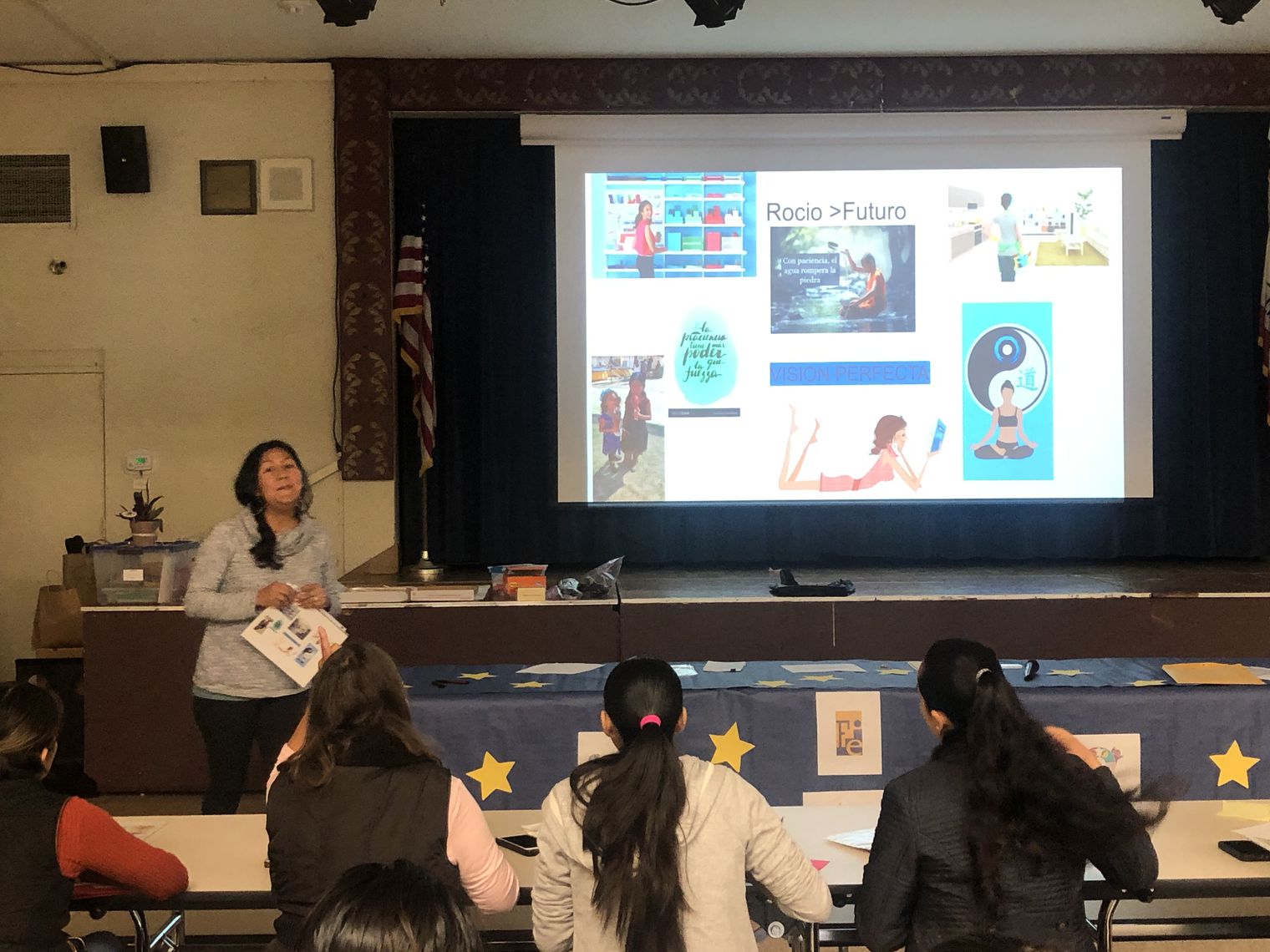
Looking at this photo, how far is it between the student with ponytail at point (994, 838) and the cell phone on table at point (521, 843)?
0.68m

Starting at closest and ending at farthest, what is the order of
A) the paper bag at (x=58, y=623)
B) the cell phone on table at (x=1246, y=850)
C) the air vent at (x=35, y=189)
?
the cell phone on table at (x=1246, y=850) < the paper bag at (x=58, y=623) < the air vent at (x=35, y=189)

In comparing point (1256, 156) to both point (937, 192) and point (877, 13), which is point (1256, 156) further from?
point (877, 13)

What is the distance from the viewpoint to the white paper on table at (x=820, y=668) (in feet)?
10.8

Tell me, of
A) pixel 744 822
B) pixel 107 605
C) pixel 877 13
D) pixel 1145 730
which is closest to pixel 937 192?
pixel 877 13

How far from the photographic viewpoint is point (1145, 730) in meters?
2.92

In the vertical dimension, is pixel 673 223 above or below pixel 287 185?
below

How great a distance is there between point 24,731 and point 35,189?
203 inches

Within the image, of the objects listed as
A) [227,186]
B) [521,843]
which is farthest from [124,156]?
[521,843]

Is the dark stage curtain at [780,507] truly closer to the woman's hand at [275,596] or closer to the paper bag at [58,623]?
the paper bag at [58,623]

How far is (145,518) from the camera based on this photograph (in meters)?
5.50

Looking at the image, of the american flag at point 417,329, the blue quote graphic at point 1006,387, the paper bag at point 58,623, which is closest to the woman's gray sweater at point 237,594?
the paper bag at point 58,623

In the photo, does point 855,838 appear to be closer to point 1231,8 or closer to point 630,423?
point 1231,8

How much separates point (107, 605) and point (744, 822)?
12.7 feet

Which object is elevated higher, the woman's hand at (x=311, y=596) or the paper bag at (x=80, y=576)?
the woman's hand at (x=311, y=596)
